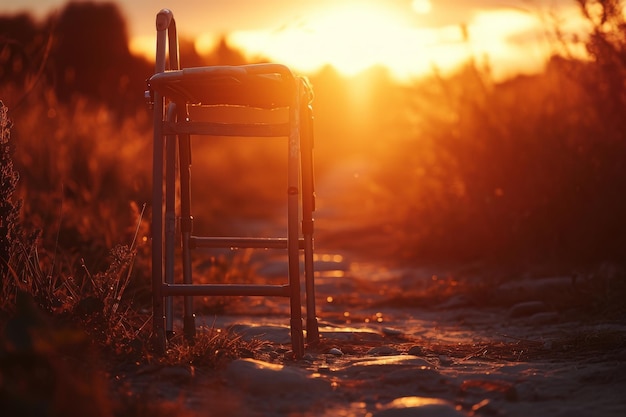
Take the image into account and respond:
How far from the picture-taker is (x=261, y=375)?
13.0ft

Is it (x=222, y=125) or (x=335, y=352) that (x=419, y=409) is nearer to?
(x=335, y=352)

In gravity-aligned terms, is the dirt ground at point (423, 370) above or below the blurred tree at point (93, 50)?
below

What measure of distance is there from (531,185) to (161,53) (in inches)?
178

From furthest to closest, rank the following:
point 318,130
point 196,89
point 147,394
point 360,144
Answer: point 318,130
point 360,144
point 196,89
point 147,394

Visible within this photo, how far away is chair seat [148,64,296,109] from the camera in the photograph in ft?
13.9

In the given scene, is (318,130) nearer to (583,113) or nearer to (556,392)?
(583,113)

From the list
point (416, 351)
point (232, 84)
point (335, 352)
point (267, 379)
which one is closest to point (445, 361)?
point (416, 351)

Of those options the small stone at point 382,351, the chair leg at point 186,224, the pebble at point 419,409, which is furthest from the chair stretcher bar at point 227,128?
the pebble at point 419,409

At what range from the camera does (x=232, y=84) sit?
14.2 ft

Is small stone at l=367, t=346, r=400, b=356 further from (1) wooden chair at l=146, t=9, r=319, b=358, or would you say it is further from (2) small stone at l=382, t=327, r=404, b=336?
(2) small stone at l=382, t=327, r=404, b=336

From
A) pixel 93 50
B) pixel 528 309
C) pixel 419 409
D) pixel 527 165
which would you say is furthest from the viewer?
pixel 93 50

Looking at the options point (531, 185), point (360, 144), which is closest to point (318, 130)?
point (360, 144)

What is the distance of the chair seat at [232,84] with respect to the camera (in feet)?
13.9

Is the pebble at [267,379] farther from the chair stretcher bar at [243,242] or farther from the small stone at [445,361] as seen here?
the chair stretcher bar at [243,242]
